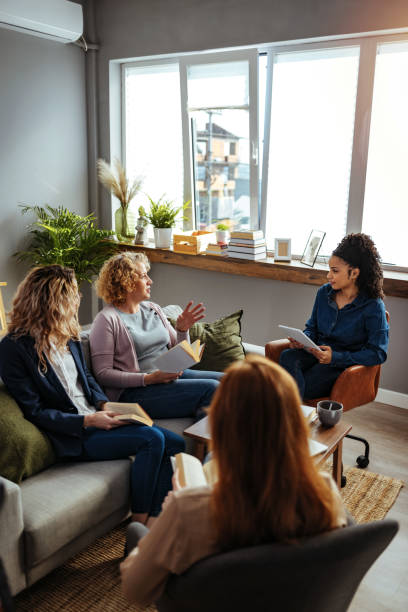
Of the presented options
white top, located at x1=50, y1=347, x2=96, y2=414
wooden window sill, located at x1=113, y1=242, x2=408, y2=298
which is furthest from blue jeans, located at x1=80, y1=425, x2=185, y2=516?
wooden window sill, located at x1=113, y1=242, x2=408, y2=298

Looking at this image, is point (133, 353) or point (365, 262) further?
point (365, 262)

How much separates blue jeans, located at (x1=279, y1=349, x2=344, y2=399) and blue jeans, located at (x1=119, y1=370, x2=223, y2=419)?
21.9 inches

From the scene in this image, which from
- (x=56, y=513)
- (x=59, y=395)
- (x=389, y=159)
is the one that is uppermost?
(x=389, y=159)

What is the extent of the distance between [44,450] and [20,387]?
0.26 metres

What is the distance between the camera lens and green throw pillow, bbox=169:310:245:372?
3.07 metres

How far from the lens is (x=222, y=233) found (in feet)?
14.2

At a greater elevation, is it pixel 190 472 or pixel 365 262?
pixel 365 262

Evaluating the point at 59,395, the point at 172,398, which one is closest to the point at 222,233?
the point at 172,398

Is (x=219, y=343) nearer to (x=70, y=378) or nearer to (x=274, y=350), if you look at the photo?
(x=274, y=350)

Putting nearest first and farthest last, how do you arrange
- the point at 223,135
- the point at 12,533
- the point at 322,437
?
the point at 12,533
the point at 322,437
the point at 223,135

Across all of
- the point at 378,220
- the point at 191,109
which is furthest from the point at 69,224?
the point at 378,220

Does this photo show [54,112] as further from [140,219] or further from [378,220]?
[378,220]

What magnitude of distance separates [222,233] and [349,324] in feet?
5.38

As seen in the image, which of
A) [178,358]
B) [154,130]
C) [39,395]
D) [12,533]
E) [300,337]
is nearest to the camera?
[12,533]
